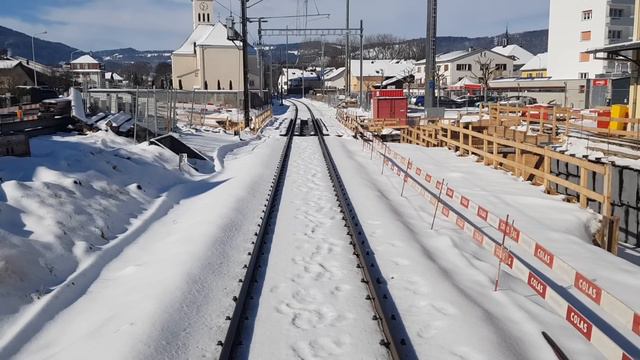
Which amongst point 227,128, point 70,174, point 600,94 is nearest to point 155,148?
point 70,174

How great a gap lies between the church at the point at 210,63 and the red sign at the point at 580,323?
80.7m

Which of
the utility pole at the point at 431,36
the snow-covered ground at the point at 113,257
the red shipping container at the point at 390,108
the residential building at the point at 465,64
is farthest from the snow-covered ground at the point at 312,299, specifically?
the residential building at the point at 465,64

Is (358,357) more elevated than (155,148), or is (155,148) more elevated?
(155,148)

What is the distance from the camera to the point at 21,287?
6.96 metres

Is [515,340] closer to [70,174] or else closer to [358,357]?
[358,357]

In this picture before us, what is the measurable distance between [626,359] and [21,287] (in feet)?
21.5

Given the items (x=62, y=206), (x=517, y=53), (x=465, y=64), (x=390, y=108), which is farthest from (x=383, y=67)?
(x=62, y=206)

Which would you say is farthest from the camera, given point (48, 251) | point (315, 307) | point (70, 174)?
point (70, 174)

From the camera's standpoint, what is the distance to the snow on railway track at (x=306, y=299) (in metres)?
5.64

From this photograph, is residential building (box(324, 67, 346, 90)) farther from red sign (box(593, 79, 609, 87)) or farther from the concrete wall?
the concrete wall

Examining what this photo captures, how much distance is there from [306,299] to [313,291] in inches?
10.5

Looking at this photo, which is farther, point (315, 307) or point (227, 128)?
point (227, 128)

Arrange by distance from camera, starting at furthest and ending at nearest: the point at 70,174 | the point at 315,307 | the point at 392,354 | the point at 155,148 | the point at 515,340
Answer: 1. the point at 155,148
2. the point at 70,174
3. the point at 315,307
4. the point at 515,340
5. the point at 392,354

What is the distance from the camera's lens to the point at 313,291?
7102mm
